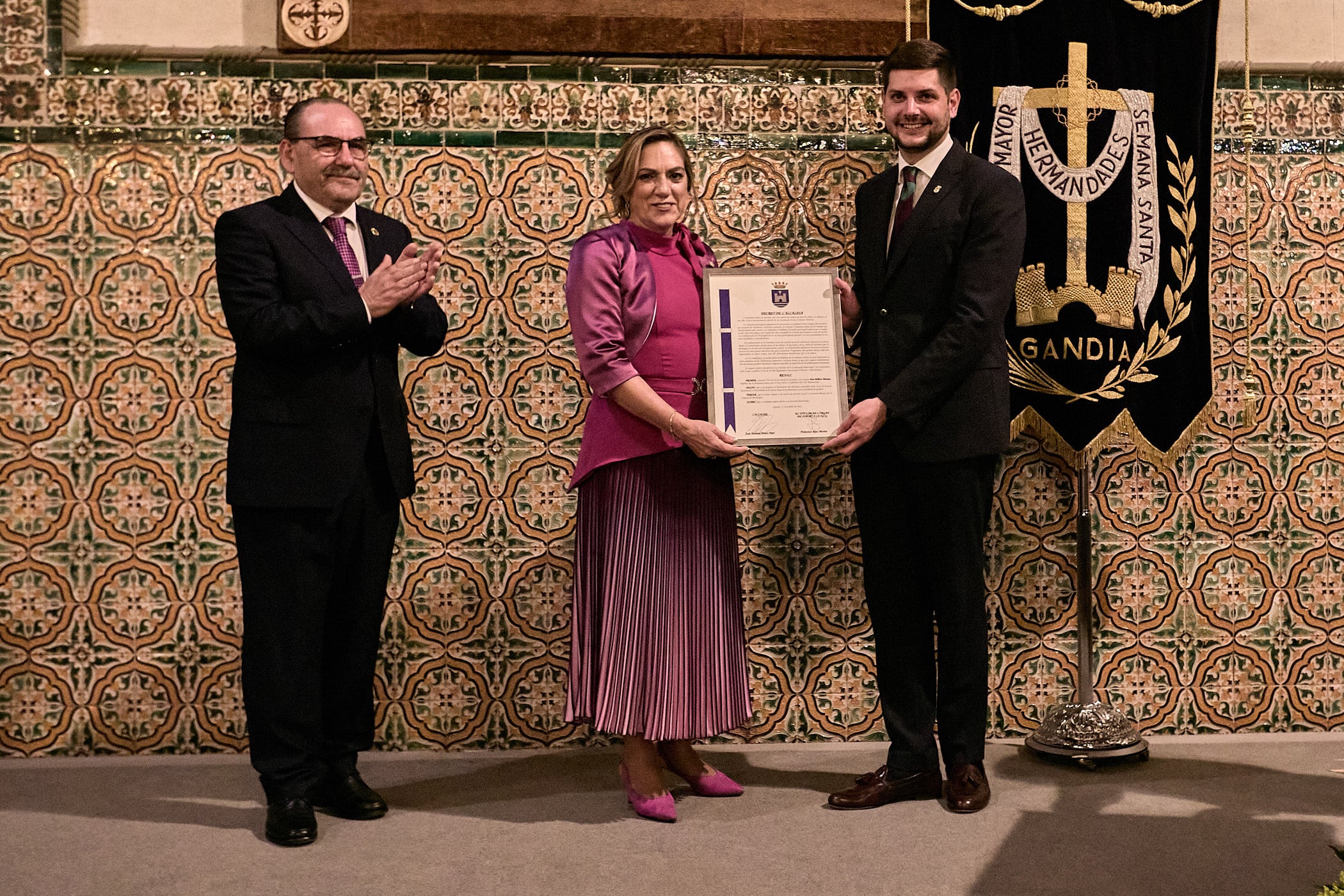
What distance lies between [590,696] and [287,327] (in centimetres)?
128

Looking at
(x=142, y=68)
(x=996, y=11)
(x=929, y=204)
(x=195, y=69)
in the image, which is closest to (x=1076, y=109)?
(x=996, y=11)

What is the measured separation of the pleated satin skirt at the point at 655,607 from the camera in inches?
132

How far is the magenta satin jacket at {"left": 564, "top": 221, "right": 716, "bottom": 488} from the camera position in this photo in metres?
3.32

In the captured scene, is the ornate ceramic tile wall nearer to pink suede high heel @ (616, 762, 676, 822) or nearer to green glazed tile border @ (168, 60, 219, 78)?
green glazed tile border @ (168, 60, 219, 78)

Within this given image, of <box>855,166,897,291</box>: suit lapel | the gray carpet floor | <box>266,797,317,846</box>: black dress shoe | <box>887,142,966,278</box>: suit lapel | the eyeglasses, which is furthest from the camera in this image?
<box>855,166,897,291</box>: suit lapel

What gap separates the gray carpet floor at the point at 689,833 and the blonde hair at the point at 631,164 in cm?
170

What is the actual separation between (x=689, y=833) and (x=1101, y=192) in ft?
7.91

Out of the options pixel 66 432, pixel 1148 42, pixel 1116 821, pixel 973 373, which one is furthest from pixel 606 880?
pixel 1148 42

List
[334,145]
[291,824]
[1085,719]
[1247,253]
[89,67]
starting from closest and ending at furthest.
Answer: [291,824] < [334,145] < [1085,719] < [89,67] < [1247,253]

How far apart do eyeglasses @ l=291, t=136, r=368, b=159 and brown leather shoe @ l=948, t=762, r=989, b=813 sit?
7.62 ft

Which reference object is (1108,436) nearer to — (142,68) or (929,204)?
(929,204)

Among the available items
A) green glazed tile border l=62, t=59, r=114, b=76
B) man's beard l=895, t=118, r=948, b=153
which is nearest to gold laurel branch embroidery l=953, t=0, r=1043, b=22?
man's beard l=895, t=118, r=948, b=153

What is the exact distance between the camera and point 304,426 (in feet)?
10.4

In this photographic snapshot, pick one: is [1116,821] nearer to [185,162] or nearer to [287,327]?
[287,327]
